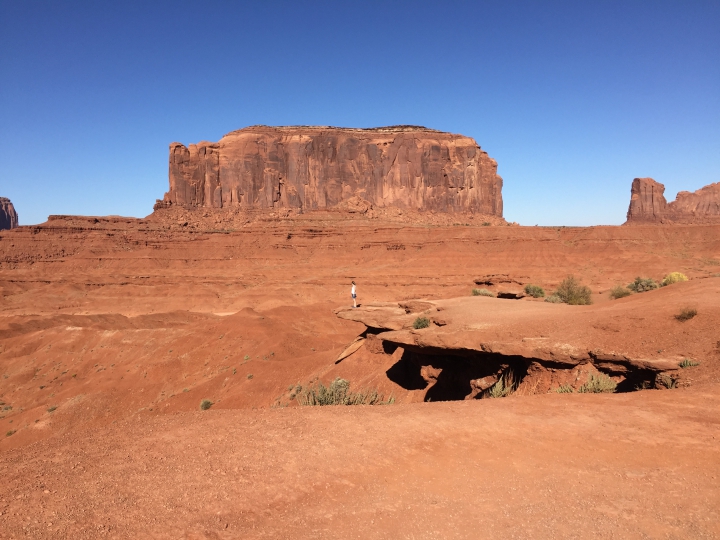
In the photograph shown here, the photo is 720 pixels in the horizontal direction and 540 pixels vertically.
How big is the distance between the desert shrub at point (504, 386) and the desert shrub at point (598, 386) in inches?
48.9

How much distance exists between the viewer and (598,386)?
22.7 feet

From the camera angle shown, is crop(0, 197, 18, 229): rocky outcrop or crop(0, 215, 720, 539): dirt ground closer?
crop(0, 215, 720, 539): dirt ground

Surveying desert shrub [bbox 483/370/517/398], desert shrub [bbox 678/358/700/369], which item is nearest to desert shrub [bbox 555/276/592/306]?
desert shrub [bbox 483/370/517/398]

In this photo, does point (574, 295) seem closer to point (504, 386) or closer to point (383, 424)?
point (504, 386)

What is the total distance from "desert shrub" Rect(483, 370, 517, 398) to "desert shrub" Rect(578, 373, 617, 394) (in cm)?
124

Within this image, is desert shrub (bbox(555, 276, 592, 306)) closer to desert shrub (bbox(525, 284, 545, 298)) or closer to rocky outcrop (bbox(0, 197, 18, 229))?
desert shrub (bbox(525, 284, 545, 298))

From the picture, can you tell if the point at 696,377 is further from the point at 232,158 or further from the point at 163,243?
the point at 232,158

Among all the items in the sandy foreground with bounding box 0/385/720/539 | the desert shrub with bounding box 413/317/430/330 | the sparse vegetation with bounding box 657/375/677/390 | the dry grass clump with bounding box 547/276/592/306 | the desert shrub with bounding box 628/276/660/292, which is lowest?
the sandy foreground with bounding box 0/385/720/539

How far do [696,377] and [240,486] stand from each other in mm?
6696

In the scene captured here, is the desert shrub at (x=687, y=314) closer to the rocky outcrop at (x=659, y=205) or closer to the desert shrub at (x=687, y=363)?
the desert shrub at (x=687, y=363)

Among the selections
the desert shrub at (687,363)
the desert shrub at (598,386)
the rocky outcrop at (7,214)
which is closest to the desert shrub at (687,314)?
the desert shrub at (687,363)

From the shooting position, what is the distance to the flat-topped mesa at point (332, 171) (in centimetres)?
7756

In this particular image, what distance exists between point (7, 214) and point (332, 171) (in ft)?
380

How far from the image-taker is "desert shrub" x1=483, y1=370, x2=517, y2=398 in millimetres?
7730
